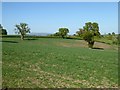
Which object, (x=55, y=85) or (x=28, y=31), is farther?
(x=28, y=31)

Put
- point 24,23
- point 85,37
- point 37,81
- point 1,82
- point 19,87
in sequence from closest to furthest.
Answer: point 19,87 → point 1,82 → point 37,81 → point 85,37 → point 24,23

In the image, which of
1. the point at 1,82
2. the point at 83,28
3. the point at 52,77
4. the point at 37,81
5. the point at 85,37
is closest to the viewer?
the point at 1,82

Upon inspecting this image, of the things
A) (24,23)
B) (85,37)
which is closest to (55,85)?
(85,37)

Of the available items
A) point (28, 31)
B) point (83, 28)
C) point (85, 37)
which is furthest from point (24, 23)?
point (83, 28)

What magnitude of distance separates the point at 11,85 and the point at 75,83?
3382mm

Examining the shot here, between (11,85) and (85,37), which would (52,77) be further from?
(85,37)

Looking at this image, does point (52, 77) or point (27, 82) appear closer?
point (27, 82)

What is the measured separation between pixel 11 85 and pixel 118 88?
17.0ft

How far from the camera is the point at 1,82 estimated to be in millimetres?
11492

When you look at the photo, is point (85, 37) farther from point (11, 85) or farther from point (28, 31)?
point (11, 85)

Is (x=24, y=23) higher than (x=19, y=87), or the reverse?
(x=24, y=23)

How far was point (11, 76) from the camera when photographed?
13.1 meters

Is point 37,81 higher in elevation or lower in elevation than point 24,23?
lower

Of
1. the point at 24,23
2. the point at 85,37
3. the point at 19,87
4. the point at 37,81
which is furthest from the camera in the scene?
the point at 24,23
